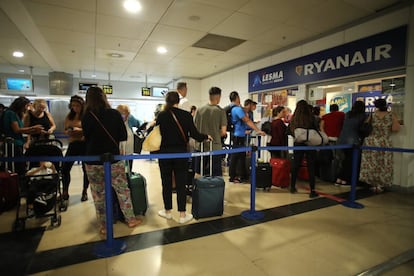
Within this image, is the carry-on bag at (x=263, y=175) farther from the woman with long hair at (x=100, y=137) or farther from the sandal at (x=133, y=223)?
the woman with long hair at (x=100, y=137)

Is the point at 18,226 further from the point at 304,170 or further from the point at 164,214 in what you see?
the point at 304,170

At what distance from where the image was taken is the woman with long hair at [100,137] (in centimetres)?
226

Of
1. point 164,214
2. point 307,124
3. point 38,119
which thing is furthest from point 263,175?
point 38,119

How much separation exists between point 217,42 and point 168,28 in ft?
4.36

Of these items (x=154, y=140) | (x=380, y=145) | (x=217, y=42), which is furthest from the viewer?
(x=217, y=42)

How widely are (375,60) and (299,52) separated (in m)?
1.76

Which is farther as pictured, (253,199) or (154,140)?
(253,199)

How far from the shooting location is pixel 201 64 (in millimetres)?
7570

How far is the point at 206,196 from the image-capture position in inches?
108

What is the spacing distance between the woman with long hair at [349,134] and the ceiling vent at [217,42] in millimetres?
2803

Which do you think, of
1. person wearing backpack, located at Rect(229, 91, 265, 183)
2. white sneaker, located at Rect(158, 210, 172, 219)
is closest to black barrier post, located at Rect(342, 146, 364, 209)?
person wearing backpack, located at Rect(229, 91, 265, 183)

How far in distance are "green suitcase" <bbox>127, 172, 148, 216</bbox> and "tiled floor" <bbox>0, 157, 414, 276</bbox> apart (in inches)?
6.7

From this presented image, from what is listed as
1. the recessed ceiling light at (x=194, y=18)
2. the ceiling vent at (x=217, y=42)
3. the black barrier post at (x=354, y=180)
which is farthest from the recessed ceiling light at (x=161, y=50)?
the black barrier post at (x=354, y=180)

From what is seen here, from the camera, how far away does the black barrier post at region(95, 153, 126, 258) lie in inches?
80.4
